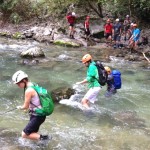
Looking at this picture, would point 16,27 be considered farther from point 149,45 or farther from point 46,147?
point 46,147

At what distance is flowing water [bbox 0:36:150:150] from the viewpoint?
28.5 feet

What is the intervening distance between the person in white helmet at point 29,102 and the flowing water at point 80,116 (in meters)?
0.45

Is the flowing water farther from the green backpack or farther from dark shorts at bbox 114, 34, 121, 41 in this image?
dark shorts at bbox 114, 34, 121, 41

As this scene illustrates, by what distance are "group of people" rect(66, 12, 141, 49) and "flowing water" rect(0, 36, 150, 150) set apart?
12.4ft

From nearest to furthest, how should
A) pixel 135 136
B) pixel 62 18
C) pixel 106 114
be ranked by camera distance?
pixel 135 136, pixel 106 114, pixel 62 18

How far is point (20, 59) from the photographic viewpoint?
18.2m

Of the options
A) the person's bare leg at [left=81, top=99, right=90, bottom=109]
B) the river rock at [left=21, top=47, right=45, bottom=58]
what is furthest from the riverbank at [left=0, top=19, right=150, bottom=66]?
the person's bare leg at [left=81, top=99, right=90, bottom=109]

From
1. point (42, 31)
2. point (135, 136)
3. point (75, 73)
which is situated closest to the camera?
point (135, 136)

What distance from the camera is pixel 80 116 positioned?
10602 millimetres

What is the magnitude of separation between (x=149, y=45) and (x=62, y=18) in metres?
7.46

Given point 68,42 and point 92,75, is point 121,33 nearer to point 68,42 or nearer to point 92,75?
point 68,42

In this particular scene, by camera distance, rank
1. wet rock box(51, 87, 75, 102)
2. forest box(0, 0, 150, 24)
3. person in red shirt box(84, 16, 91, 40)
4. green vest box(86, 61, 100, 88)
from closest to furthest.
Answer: green vest box(86, 61, 100, 88)
wet rock box(51, 87, 75, 102)
person in red shirt box(84, 16, 91, 40)
forest box(0, 0, 150, 24)

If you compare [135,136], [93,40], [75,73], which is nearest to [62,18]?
[93,40]

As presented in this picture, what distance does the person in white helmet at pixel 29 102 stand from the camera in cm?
737
